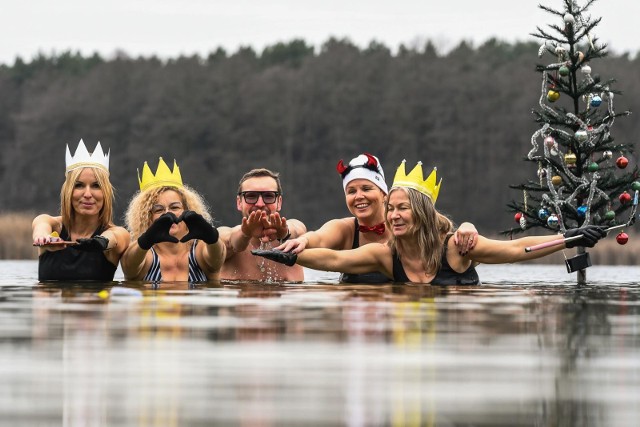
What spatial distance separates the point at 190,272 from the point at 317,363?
21.1 ft

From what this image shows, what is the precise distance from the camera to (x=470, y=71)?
69.9 m

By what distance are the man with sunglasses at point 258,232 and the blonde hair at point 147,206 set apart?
0.42 m

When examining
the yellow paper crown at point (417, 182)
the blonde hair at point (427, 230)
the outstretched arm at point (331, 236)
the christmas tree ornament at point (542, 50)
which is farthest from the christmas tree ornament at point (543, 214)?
the blonde hair at point (427, 230)

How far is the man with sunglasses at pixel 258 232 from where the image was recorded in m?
10.6

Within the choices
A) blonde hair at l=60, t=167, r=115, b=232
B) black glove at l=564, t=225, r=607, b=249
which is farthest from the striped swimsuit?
black glove at l=564, t=225, r=607, b=249

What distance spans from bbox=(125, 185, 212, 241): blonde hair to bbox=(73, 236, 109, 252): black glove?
0.67m

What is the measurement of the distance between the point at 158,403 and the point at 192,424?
0.40 m

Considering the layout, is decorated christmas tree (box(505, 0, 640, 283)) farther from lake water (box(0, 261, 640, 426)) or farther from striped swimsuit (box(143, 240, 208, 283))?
lake water (box(0, 261, 640, 426))

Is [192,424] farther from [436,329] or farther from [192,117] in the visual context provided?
[192,117]

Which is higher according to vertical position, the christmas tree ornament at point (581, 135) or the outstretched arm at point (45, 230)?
the christmas tree ornament at point (581, 135)

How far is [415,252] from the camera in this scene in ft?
35.1

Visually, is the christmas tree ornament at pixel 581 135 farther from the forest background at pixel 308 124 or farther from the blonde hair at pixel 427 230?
the forest background at pixel 308 124

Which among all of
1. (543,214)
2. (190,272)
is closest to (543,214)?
(543,214)

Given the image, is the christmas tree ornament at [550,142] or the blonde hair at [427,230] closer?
the blonde hair at [427,230]
